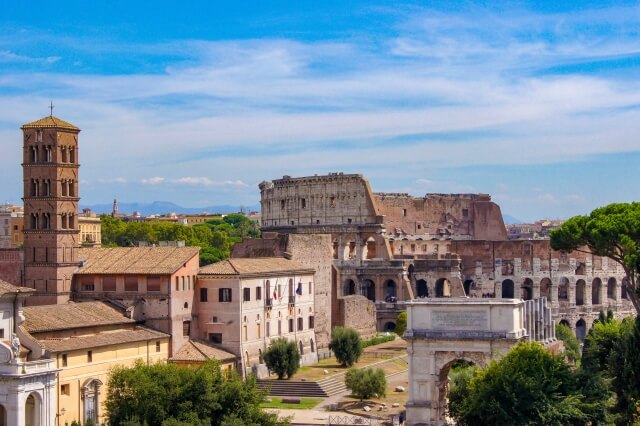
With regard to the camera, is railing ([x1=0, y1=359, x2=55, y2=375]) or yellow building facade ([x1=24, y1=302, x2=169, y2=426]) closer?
railing ([x1=0, y1=359, x2=55, y2=375])

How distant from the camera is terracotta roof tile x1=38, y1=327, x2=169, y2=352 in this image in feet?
148

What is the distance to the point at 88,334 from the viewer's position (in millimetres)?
47906

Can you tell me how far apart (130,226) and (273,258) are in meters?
65.6

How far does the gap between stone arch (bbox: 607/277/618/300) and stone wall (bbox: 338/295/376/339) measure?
33472 mm

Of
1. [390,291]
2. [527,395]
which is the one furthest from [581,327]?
[527,395]

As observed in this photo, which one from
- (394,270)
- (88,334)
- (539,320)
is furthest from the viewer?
(394,270)

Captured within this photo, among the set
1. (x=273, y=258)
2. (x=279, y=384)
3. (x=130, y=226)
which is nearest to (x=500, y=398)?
(x=279, y=384)

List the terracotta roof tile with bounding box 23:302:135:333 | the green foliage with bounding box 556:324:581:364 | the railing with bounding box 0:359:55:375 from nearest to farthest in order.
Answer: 1. the railing with bounding box 0:359:55:375
2. the terracotta roof tile with bounding box 23:302:135:333
3. the green foliage with bounding box 556:324:581:364

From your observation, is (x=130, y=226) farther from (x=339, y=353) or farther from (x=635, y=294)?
(x=635, y=294)

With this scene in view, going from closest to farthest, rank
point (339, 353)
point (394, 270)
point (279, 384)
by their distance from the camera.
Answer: point (279, 384)
point (339, 353)
point (394, 270)

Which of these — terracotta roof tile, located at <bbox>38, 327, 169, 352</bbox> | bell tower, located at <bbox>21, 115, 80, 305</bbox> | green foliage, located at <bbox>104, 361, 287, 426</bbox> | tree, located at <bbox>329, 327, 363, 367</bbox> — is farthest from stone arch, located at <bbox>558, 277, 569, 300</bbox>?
green foliage, located at <bbox>104, 361, 287, 426</bbox>

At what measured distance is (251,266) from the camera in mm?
57438

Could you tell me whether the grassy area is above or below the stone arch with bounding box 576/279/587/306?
below

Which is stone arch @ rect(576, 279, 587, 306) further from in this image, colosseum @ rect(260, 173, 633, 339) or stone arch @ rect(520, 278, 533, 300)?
stone arch @ rect(520, 278, 533, 300)
